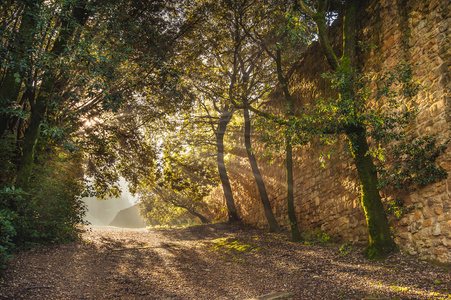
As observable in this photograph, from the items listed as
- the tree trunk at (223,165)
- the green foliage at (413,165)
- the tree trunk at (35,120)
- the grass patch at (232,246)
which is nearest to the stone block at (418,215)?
the green foliage at (413,165)

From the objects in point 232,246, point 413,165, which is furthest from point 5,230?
point 413,165

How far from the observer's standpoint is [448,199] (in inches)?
154

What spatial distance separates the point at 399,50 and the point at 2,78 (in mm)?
7806

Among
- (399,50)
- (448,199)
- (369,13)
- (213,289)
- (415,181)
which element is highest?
(369,13)

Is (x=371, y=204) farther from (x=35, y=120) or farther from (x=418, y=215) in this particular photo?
(x=35, y=120)

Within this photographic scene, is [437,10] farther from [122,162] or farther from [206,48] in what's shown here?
[122,162]

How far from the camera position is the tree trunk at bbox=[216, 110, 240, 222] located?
12.0 metres

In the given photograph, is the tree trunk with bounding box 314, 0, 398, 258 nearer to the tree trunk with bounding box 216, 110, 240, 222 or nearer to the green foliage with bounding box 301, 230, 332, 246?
the green foliage with bounding box 301, 230, 332, 246

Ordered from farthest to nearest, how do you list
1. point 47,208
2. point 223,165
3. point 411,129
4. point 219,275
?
point 223,165, point 47,208, point 219,275, point 411,129

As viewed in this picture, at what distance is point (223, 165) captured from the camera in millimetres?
12273

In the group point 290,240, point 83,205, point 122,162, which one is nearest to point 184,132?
point 122,162

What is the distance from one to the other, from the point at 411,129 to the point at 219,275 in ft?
14.0

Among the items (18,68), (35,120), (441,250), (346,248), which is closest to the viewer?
(441,250)

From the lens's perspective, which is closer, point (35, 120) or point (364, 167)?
point (364, 167)
